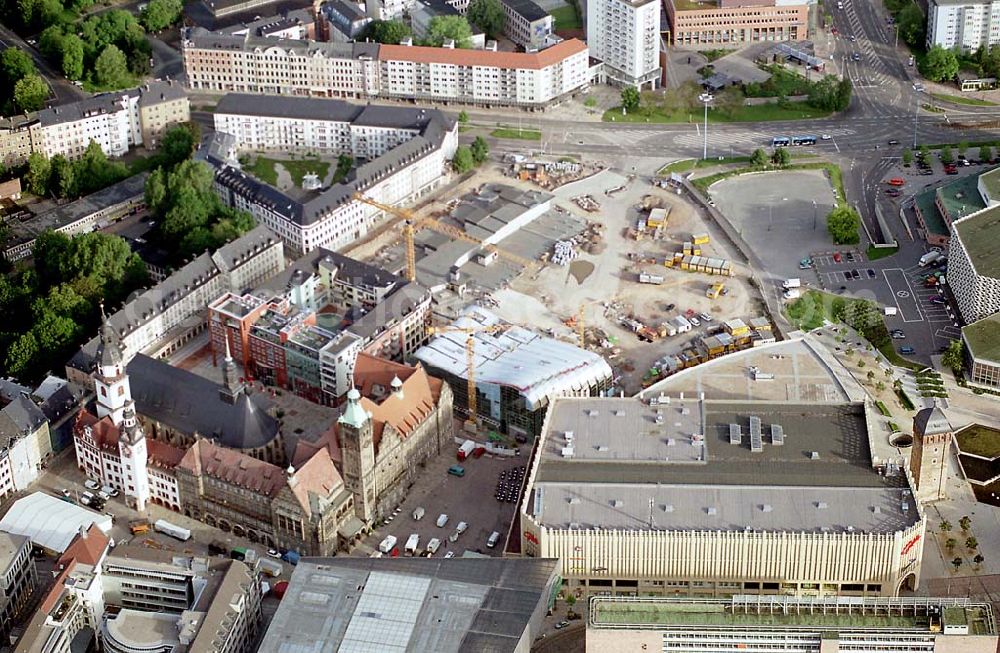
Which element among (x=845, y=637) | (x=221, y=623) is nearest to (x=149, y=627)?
(x=221, y=623)

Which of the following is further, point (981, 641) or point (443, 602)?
point (443, 602)

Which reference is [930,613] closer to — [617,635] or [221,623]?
[617,635]

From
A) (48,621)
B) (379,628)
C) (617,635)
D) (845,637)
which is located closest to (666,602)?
(617,635)

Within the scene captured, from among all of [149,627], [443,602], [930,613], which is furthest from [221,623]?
[930,613]

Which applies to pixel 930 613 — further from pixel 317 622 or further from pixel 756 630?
pixel 317 622

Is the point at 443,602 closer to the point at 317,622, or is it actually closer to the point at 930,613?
the point at 317,622

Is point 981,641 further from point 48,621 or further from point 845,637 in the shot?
point 48,621
